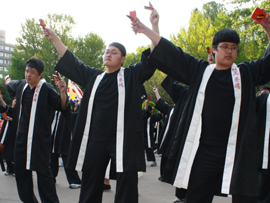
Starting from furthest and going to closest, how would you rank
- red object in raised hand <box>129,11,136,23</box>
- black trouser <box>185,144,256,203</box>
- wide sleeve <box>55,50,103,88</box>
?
wide sleeve <box>55,50,103,88</box> < red object in raised hand <box>129,11,136,23</box> < black trouser <box>185,144,256,203</box>

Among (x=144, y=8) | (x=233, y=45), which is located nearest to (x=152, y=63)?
(x=144, y=8)

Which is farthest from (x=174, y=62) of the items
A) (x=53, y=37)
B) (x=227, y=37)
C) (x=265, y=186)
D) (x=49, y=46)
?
(x=49, y=46)

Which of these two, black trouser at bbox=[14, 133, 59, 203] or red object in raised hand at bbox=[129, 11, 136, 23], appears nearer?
red object in raised hand at bbox=[129, 11, 136, 23]

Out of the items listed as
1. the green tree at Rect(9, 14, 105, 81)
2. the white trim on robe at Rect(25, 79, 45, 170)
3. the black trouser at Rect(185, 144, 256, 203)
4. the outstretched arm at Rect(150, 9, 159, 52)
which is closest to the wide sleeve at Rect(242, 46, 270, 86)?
the black trouser at Rect(185, 144, 256, 203)

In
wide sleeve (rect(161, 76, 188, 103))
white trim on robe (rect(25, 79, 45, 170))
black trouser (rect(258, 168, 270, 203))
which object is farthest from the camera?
wide sleeve (rect(161, 76, 188, 103))

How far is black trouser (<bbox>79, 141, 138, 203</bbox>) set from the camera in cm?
298

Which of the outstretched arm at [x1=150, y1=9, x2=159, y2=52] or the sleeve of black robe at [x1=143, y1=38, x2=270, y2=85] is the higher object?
the outstretched arm at [x1=150, y1=9, x2=159, y2=52]

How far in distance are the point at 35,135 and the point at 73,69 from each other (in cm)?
113

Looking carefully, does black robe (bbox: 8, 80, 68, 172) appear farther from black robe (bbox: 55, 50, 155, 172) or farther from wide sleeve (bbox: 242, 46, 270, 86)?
wide sleeve (bbox: 242, 46, 270, 86)

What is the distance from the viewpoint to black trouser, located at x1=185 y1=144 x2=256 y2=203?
8.12 feet

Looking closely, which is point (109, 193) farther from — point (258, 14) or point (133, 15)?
point (258, 14)

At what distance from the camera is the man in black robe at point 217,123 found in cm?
243

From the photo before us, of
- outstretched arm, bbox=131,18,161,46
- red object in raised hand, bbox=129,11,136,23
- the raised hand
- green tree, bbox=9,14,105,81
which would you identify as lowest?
outstretched arm, bbox=131,18,161,46

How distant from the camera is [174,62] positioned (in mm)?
2756
